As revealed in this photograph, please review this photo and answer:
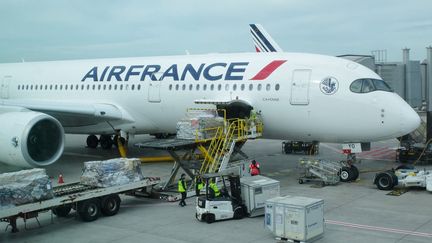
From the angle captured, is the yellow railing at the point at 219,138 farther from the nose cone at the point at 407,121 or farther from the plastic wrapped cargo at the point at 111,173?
the nose cone at the point at 407,121

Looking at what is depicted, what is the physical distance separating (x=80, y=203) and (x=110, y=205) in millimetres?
885

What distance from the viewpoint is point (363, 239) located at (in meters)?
10.0

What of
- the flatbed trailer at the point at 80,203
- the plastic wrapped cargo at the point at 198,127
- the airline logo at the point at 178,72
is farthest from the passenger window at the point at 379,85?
the flatbed trailer at the point at 80,203

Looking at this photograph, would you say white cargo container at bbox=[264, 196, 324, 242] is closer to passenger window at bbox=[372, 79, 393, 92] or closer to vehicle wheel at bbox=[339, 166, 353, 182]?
vehicle wheel at bbox=[339, 166, 353, 182]

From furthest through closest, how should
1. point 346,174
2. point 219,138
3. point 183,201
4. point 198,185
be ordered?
1. point 346,174
2. point 219,138
3. point 198,185
4. point 183,201

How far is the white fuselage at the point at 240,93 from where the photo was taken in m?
15.4

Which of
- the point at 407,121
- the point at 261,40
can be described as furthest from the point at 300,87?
the point at 261,40

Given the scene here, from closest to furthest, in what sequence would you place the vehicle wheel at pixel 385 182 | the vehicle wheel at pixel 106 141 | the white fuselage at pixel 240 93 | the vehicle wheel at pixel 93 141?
→ the vehicle wheel at pixel 385 182, the white fuselage at pixel 240 93, the vehicle wheel at pixel 106 141, the vehicle wheel at pixel 93 141

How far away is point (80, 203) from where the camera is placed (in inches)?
462

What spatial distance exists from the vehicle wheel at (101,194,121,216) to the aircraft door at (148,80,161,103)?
724 cm

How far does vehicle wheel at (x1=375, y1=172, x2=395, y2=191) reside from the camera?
48.7 feet

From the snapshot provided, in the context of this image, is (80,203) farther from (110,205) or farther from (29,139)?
(29,139)

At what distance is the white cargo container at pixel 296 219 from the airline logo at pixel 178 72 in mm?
7593

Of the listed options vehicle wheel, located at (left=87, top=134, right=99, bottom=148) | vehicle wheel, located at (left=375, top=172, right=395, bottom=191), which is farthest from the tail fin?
vehicle wheel, located at (left=375, top=172, right=395, bottom=191)
